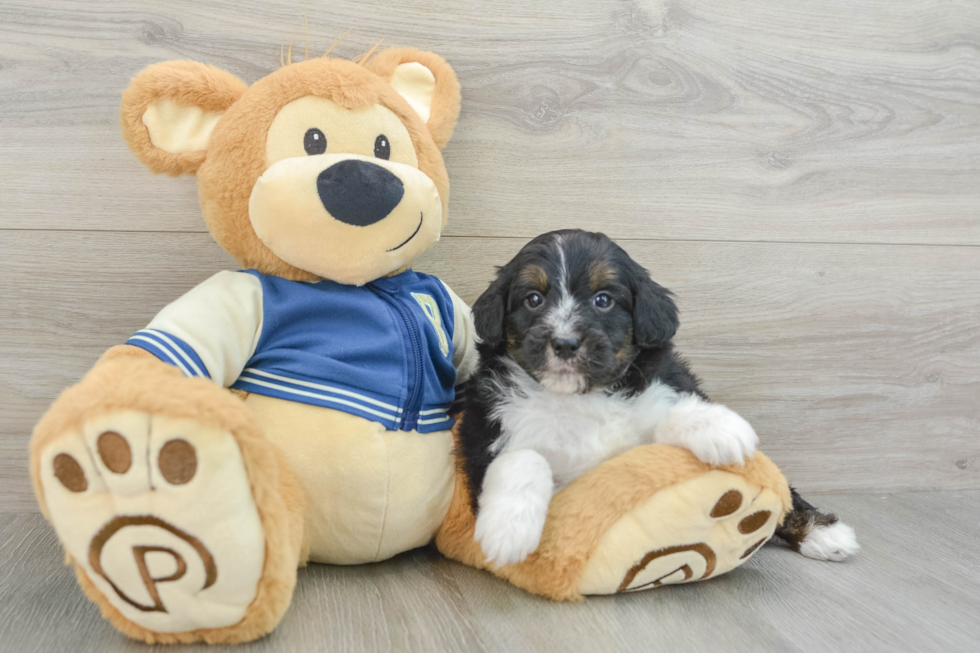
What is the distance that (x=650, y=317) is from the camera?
1.49m

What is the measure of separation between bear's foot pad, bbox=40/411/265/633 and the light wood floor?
0.29 meters

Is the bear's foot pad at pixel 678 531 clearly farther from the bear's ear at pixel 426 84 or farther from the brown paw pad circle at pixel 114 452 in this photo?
the bear's ear at pixel 426 84

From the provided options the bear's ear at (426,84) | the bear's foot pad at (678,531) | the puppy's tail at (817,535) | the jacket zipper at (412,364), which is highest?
the bear's ear at (426,84)

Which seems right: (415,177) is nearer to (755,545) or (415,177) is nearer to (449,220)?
(449,220)

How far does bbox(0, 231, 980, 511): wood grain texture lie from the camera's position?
6.13ft

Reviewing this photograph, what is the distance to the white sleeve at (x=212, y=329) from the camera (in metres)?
1.29

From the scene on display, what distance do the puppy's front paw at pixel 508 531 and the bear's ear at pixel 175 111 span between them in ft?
3.26

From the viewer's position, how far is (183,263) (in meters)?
1.89

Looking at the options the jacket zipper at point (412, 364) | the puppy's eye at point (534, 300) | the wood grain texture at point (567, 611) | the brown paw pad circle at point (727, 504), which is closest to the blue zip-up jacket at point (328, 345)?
the jacket zipper at point (412, 364)

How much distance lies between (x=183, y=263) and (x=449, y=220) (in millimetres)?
743

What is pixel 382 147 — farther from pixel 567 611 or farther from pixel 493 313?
pixel 567 611

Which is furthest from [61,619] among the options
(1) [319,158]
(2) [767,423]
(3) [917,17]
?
(3) [917,17]

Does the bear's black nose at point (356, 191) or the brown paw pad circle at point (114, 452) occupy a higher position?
the bear's black nose at point (356, 191)

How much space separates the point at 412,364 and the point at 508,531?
45 cm
